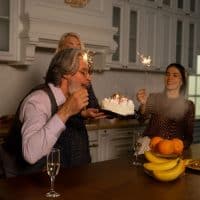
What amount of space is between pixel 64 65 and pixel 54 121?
0.31 m

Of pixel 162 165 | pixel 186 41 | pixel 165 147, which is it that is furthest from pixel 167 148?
pixel 186 41

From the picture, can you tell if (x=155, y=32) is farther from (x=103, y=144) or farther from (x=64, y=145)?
(x=64, y=145)

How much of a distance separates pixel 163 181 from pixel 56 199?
19.8 inches

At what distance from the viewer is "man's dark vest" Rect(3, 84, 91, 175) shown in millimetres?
1790

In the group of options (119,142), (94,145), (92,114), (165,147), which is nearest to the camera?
(165,147)

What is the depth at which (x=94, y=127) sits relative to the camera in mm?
3766

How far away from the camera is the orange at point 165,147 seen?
6.14ft

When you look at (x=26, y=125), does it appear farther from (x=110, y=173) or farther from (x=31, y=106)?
(x=110, y=173)

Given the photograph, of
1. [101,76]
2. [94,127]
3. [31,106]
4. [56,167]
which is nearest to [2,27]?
[94,127]

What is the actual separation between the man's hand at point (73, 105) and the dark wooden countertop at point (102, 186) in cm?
25

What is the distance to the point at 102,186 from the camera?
1596 millimetres

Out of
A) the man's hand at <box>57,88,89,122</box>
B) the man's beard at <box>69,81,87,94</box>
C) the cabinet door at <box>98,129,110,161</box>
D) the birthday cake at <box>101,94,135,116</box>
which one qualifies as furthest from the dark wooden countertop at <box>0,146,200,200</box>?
the cabinet door at <box>98,129,110,161</box>

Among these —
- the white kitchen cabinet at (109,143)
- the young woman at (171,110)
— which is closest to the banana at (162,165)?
the young woman at (171,110)

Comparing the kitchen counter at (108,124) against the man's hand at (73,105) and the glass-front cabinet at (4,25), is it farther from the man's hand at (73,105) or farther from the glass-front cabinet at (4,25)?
the man's hand at (73,105)
